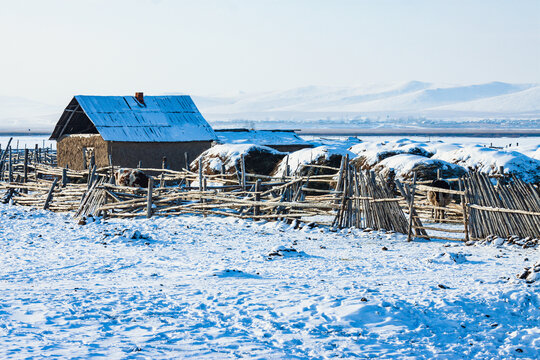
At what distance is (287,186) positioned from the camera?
14.7m

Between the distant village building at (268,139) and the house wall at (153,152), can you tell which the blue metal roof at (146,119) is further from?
the distant village building at (268,139)

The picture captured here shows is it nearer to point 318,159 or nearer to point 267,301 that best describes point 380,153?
point 318,159

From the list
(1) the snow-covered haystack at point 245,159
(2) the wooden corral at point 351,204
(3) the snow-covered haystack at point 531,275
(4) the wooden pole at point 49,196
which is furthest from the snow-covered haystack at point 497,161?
(4) the wooden pole at point 49,196

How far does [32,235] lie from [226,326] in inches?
277

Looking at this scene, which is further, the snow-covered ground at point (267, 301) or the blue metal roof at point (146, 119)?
the blue metal roof at point (146, 119)

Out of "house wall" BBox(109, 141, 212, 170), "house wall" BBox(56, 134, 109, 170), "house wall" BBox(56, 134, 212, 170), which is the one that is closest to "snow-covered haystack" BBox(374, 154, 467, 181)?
"house wall" BBox(109, 141, 212, 170)

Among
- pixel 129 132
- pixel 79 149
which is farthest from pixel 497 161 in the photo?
pixel 79 149

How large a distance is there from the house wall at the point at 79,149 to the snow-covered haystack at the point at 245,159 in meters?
4.48

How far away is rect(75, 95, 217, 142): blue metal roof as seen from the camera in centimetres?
2478

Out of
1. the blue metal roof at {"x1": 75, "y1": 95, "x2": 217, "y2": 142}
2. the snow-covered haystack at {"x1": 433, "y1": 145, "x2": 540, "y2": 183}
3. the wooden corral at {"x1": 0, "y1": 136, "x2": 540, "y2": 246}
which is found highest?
the blue metal roof at {"x1": 75, "y1": 95, "x2": 217, "y2": 142}

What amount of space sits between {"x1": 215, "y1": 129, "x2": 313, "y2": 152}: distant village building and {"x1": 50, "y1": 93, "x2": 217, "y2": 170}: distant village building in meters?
2.06

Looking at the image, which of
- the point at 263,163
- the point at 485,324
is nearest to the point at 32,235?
the point at 485,324

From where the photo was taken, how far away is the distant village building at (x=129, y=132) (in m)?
24.5

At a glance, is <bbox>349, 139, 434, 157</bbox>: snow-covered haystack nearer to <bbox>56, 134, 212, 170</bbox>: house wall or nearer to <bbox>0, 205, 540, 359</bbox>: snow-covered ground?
<bbox>56, 134, 212, 170</bbox>: house wall
